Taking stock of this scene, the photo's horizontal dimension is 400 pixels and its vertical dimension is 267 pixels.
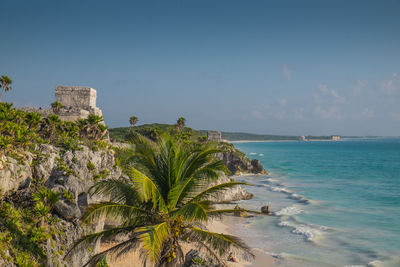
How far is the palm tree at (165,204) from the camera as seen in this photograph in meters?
7.73

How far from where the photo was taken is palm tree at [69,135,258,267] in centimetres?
773

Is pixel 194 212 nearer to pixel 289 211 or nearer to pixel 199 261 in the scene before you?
pixel 199 261

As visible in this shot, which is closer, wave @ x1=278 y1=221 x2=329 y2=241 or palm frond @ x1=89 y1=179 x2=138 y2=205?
→ palm frond @ x1=89 y1=179 x2=138 y2=205

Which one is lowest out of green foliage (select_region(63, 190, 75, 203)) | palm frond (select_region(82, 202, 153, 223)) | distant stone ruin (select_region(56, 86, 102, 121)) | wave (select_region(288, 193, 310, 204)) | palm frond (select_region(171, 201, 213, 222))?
wave (select_region(288, 193, 310, 204))

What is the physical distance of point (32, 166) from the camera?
47.5 feet

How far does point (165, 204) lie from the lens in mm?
9125

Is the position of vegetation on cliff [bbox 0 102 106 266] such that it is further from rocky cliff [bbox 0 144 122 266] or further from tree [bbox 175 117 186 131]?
tree [bbox 175 117 186 131]

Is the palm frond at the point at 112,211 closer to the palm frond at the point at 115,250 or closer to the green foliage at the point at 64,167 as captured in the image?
the palm frond at the point at 115,250

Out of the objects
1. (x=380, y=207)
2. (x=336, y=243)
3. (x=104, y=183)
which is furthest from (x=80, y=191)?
(x=380, y=207)

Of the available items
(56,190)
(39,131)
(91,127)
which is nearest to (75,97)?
(91,127)

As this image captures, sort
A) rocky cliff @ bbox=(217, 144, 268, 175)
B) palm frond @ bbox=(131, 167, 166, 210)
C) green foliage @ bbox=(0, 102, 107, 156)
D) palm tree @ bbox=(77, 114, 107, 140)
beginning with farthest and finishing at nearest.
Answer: rocky cliff @ bbox=(217, 144, 268, 175)
palm tree @ bbox=(77, 114, 107, 140)
green foliage @ bbox=(0, 102, 107, 156)
palm frond @ bbox=(131, 167, 166, 210)

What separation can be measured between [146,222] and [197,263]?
10.9 ft

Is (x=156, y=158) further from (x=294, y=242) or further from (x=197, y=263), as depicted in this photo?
(x=294, y=242)

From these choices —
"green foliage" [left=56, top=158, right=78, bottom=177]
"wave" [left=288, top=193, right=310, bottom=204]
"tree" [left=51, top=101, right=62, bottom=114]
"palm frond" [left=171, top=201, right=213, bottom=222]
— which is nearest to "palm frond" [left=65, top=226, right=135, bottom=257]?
"palm frond" [left=171, top=201, right=213, bottom=222]
